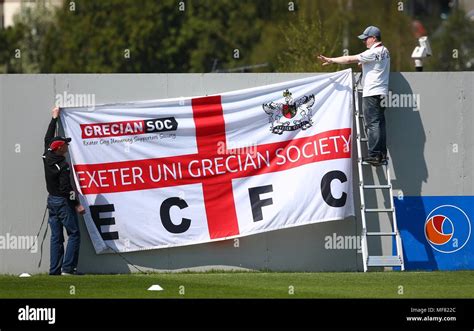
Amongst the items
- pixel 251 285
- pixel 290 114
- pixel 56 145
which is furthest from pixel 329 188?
pixel 56 145

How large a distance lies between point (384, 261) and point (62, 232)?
16.1 feet

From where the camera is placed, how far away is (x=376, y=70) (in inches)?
669

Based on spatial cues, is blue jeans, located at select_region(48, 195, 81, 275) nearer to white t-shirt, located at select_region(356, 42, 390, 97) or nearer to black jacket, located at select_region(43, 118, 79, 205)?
black jacket, located at select_region(43, 118, 79, 205)

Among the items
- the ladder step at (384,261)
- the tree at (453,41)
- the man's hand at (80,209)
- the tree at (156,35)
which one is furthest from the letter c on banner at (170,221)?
the tree at (156,35)

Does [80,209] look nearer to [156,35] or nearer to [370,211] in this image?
[370,211]

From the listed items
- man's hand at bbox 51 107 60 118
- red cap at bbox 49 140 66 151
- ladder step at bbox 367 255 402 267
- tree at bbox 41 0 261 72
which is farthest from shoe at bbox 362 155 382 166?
tree at bbox 41 0 261 72

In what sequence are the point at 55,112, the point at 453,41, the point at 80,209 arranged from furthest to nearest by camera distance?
the point at 453,41 < the point at 55,112 < the point at 80,209

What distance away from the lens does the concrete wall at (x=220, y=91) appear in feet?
56.9

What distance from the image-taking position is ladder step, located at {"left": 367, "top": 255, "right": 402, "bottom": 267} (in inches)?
659

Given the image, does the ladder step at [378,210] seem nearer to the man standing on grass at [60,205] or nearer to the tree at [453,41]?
the man standing on grass at [60,205]

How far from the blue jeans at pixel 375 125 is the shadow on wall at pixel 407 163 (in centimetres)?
49

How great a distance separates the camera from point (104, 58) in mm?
53938
